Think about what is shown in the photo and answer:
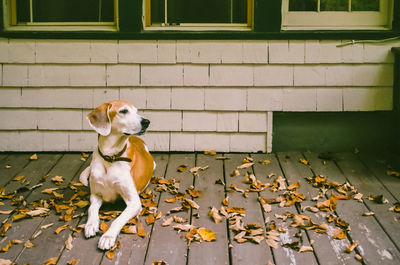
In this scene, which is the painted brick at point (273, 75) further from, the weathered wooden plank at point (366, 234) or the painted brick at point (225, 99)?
the weathered wooden plank at point (366, 234)

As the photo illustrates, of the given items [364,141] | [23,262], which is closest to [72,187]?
[23,262]

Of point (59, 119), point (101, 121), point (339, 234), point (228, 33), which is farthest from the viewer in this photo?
point (59, 119)

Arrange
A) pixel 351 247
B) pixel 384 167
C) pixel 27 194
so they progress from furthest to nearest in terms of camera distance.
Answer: pixel 384 167 < pixel 27 194 < pixel 351 247

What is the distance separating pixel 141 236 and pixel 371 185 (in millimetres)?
2060

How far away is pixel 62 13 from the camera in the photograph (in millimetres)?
4883

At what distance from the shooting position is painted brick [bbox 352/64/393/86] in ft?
15.9

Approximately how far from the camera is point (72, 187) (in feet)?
13.4

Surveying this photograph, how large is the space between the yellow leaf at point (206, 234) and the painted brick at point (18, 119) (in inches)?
99.0

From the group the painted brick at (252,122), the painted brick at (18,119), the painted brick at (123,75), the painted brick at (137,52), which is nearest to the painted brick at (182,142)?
the painted brick at (252,122)

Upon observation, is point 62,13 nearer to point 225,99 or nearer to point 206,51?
point 206,51

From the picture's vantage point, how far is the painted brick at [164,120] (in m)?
4.95

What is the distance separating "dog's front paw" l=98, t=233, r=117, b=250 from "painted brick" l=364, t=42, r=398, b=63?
3.13 metres

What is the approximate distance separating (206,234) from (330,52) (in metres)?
2.50

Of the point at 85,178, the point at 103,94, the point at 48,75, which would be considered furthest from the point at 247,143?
the point at 48,75
